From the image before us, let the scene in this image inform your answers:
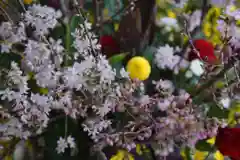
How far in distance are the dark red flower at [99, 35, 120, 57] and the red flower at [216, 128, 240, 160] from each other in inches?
7.7

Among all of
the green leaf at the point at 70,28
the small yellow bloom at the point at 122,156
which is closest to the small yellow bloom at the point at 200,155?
the small yellow bloom at the point at 122,156

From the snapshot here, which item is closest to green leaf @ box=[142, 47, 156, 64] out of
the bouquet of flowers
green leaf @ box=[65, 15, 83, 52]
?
the bouquet of flowers

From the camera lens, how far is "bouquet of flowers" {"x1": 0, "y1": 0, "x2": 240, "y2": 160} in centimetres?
49

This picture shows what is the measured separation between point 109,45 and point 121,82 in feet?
0.32

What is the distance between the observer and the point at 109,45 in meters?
0.60

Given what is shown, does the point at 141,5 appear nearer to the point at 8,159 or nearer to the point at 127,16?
the point at 127,16

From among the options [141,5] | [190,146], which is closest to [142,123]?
[190,146]

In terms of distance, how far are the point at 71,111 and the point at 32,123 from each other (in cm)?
6

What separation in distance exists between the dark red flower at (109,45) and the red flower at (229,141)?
20 centimetres

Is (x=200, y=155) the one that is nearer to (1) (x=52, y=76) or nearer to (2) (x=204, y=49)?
(2) (x=204, y=49)

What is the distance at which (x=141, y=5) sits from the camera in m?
0.60

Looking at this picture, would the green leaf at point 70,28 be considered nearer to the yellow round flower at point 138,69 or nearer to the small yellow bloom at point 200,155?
the yellow round flower at point 138,69

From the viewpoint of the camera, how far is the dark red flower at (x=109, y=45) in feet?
1.95

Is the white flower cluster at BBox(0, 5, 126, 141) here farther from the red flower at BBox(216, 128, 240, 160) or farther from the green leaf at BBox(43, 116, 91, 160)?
the red flower at BBox(216, 128, 240, 160)
